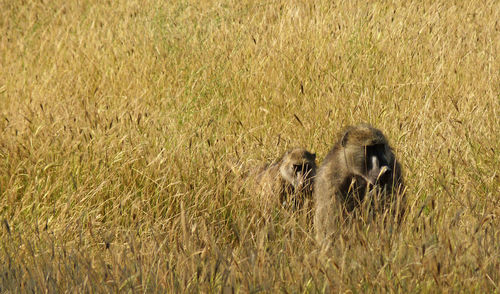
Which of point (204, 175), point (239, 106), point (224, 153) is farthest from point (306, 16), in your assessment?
point (204, 175)

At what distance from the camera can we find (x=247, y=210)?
15.3 ft

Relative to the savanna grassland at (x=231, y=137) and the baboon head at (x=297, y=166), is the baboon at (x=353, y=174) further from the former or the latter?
the baboon head at (x=297, y=166)

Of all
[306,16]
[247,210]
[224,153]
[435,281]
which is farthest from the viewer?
[306,16]

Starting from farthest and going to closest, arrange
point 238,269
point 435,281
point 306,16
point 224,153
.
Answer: point 306,16, point 224,153, point 238,269, point 435,281

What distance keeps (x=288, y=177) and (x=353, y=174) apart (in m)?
0.76

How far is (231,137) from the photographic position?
217 inches

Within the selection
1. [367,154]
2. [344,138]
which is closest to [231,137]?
[344,138]

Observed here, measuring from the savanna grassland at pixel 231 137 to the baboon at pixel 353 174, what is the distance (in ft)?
0.60

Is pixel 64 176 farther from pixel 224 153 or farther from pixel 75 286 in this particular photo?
pixel 75 286

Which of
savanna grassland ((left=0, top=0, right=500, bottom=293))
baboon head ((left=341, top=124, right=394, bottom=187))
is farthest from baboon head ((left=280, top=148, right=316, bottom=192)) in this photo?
baboon head ((left=341, top=124, right=394, bottom=187))

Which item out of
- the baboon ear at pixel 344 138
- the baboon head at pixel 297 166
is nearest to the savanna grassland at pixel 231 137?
the baboon head at pixel 297 166

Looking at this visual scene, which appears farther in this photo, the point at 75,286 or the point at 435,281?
the point at 75,286

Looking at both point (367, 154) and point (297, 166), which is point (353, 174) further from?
point (297, 166)

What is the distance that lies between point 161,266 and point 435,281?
44.6 inches
